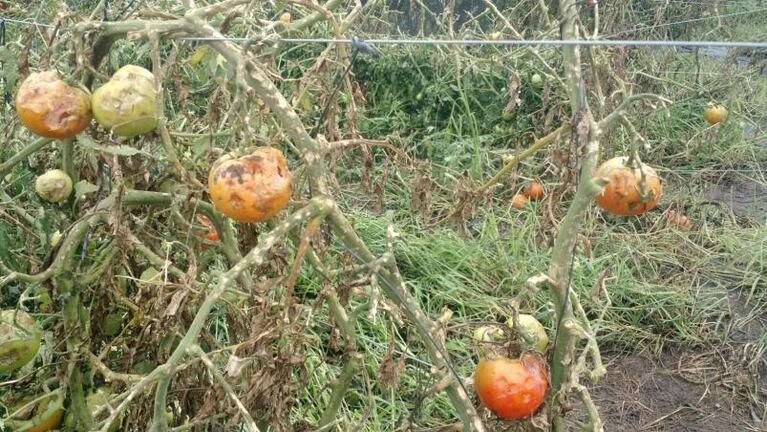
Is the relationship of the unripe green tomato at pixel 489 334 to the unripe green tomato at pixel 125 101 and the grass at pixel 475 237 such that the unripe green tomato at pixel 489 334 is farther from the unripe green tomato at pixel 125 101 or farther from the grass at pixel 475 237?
the unripe green tomato at pixel 125 101

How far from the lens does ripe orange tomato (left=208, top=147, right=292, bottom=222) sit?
107 centimetres

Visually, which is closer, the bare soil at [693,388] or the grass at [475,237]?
the grass at [475,237]

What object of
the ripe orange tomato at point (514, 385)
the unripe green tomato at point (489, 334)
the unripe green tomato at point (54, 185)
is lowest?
the unripe green tomato at point (489, 334)

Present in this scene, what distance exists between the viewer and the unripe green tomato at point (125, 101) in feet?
3.86

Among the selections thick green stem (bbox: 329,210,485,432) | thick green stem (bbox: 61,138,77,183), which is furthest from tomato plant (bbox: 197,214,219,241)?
thick green stem (bbox: 329,210,485,432)

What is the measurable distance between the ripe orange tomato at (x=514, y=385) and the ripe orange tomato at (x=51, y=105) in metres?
0.80

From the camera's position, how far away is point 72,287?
57.5 inches

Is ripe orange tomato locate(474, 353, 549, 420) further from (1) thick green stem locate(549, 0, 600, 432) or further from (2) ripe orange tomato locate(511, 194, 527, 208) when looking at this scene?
(2) ripe orange tomato locate(511, 194, 527, 208)

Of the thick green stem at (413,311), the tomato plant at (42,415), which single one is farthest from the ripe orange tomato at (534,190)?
the tomato plant at (42,415)

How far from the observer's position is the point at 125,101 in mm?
1180

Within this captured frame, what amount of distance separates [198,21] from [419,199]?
0.63 metres

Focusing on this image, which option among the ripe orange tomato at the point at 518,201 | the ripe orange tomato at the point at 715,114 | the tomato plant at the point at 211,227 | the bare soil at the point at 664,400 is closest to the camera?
the tomato plant at the point at 211,227

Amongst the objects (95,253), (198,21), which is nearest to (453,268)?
(95,253)

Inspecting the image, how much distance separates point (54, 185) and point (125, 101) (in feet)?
1.07
